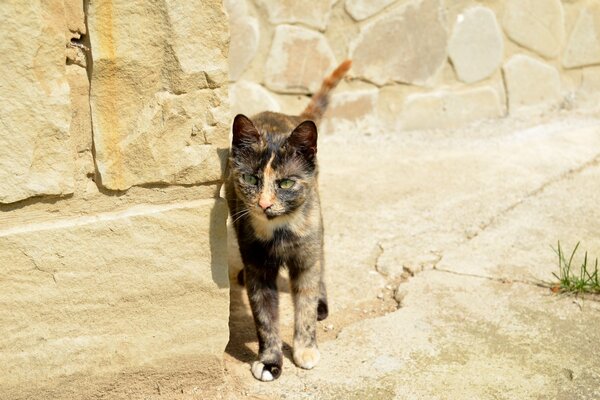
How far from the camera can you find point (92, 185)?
7.43 feet

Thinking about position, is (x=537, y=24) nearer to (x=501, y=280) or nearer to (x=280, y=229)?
A: (x=501, y=280)

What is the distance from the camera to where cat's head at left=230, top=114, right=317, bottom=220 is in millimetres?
2641

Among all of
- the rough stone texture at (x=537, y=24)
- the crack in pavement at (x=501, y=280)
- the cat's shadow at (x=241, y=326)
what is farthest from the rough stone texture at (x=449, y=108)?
the cat's shadow at (x=241, y=326)

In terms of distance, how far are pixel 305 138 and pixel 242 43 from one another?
222 cm

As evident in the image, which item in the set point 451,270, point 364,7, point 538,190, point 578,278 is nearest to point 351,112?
point 364,7

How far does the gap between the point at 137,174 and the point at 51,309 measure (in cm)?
53

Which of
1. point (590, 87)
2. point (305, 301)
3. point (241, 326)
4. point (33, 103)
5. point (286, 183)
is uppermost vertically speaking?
point (33, 103)

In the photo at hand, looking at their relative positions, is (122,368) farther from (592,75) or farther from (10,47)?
(592,75)

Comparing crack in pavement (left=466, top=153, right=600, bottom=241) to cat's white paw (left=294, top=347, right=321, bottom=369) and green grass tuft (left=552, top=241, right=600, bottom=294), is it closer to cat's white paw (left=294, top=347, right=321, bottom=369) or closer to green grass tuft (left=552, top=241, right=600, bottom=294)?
green grass tuft (left=552, top=241, right=600, bottom=294)

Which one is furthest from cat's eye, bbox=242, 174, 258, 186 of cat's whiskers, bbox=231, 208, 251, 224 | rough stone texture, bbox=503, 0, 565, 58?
rough stone texture, bbox=503, 0, 565, 58

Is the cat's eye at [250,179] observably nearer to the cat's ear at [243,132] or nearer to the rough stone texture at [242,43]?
the cat's ear at [243,132]

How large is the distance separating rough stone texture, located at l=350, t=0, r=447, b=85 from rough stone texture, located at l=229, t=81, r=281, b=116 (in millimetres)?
699

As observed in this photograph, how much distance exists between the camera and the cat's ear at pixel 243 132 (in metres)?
2.62

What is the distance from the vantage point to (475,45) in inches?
209
